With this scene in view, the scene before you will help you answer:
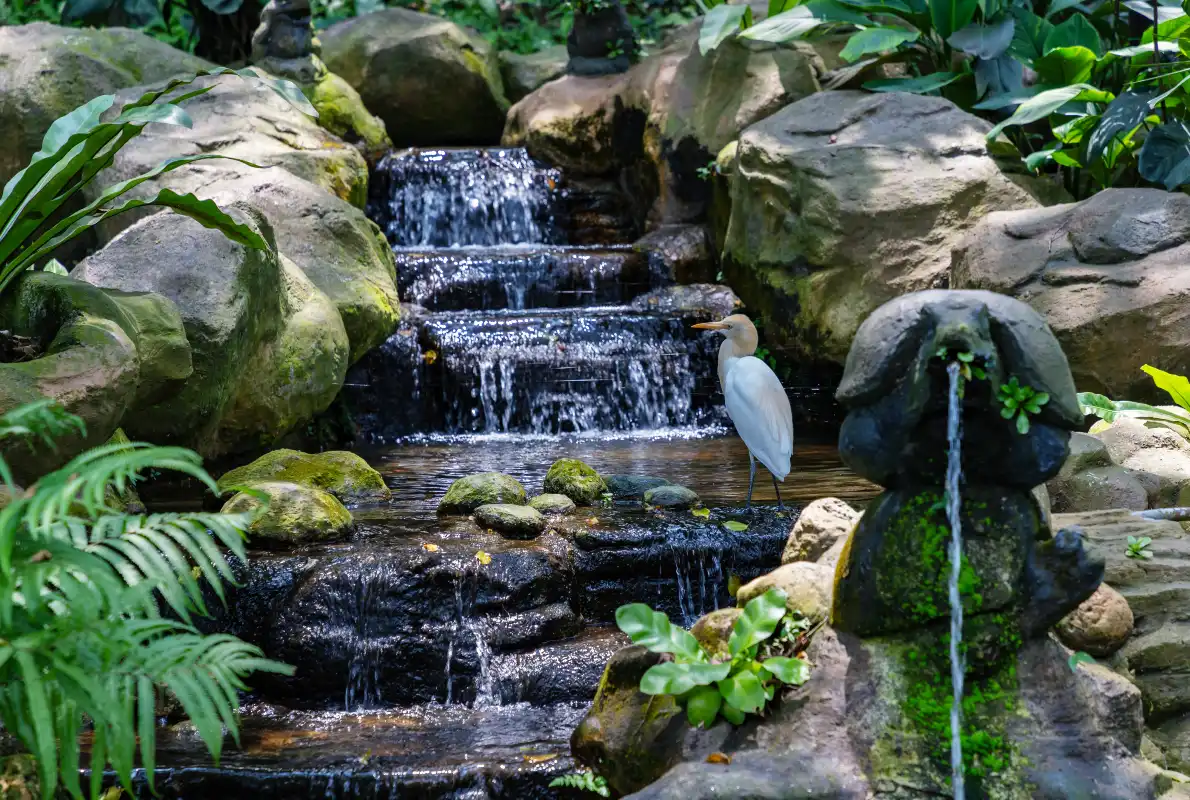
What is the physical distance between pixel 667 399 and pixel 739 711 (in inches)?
196

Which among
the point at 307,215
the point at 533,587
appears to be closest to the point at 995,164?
the point at 307,215

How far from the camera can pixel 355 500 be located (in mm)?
5336

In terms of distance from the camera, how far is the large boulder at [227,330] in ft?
16.5

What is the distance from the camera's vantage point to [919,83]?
8.39 m

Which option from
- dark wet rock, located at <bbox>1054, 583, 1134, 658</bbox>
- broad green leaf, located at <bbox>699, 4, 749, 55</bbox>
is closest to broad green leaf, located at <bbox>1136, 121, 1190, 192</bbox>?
broad green leaf, located at <bbox>699, 4, 749, 55</bbox>

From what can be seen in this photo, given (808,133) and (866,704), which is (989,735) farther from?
(808,133)

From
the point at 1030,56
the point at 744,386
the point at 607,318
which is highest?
the point at 1030,56

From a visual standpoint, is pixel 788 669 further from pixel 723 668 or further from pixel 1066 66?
pixel 1066 66

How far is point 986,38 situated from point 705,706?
21.7 feet

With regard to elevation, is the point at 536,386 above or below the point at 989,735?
below

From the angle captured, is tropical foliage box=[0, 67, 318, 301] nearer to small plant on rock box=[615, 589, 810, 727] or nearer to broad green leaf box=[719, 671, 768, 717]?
small plant on rock box=[615, 589, 810, 727]

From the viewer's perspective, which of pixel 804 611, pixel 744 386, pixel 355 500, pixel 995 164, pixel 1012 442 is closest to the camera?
pixel 1012 442

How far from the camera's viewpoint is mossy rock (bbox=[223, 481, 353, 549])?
4371 millimetres

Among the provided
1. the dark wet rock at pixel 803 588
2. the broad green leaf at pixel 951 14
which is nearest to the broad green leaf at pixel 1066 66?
the broad green leaf at pixel 951 14
